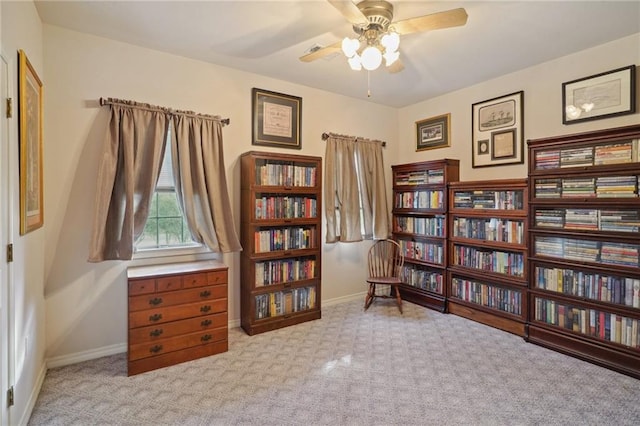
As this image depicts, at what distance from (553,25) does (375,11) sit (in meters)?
1.55

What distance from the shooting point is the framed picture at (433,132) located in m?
4.25

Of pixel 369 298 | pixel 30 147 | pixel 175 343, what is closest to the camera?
pixel 30 147

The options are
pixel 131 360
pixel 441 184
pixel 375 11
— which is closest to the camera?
pixel 375 11

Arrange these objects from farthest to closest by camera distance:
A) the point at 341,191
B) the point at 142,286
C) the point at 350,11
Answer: the point at 341,191, the point at 142,286, the point at 350,11

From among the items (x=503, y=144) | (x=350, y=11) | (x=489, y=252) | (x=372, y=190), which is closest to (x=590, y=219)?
(x=489, y=252)

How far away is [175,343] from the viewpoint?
8.68 feet

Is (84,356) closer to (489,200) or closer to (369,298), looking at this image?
→ (369,298)

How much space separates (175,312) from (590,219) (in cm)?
356

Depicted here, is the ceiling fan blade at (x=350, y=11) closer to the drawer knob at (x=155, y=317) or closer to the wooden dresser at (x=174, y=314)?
the wooden dresser at (x=174, y=314)

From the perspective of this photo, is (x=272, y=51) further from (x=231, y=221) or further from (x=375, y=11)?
(x=231, y=221)

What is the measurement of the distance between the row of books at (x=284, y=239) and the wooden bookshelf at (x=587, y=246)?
2229 mm

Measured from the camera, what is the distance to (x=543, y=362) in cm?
271

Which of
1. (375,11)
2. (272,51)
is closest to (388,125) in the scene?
(272,51)

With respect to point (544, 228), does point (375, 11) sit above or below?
above
